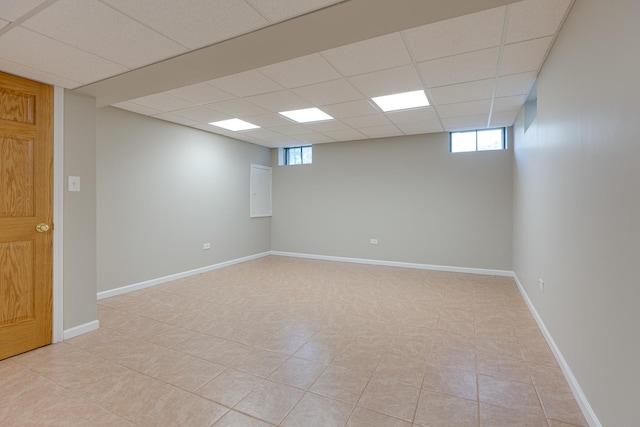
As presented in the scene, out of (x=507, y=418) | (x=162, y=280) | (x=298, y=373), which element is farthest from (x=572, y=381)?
(x=162, y=280)

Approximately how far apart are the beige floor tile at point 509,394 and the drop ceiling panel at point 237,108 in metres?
3.72

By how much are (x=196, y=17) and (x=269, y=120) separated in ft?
9.41

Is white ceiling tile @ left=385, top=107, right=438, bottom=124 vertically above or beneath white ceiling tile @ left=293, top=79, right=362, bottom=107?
above

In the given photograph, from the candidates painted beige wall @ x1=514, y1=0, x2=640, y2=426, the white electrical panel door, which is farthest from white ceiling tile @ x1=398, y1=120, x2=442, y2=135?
the white electrical panel door

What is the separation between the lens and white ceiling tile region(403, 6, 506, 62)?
2.15 m

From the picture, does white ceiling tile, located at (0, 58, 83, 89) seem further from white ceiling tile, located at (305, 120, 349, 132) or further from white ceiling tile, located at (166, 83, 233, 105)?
white ceiling tile, located at (305, 120, 349, 132)

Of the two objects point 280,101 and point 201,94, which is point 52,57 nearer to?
point 201,94

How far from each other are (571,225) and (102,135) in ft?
16.6

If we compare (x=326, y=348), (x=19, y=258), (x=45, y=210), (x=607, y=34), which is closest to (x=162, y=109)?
(x=45, y=210)

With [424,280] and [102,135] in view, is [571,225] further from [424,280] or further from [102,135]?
[102,135]

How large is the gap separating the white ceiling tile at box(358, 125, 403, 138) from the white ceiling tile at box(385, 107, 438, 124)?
0.41m

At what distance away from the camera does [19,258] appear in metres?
2.63

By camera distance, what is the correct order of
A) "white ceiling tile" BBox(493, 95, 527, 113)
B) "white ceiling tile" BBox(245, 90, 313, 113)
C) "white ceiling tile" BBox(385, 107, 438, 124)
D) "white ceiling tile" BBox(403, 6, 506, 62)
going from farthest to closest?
"white ceiling tile" BBox(385, 107, 438, 124) < "white ceiling tile" BBox(493, 95, 527, 113) < "white ceiling tile" BBox(245, 90, 313, 113) < "white ceiling tile" BBox(403, 6, 506, 62)

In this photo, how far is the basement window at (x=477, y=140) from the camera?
17.7ft
